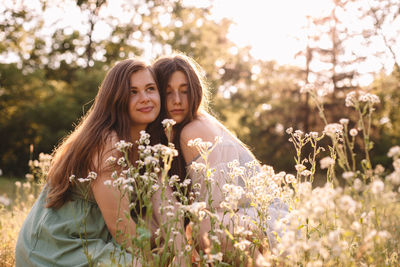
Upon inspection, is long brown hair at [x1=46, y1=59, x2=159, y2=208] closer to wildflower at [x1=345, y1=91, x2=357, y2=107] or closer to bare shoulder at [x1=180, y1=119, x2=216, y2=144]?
bare shoulder at [x1=180, y1=119, x2=216, y2=144]

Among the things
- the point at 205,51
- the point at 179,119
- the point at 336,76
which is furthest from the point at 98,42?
the point at 179,119

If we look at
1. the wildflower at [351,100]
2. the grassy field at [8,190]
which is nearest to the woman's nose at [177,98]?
the wildflower at [351,100]

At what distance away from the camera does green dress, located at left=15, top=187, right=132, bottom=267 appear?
3076 millimetres

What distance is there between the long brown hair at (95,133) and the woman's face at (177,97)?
30cm

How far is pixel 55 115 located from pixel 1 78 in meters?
3.52

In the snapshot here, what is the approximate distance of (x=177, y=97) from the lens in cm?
414

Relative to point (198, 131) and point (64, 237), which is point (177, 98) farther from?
point (64, 237)

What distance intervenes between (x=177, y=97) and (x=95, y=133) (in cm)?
105

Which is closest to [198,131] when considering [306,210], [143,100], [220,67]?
[143,100]

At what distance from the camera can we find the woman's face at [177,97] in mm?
4152

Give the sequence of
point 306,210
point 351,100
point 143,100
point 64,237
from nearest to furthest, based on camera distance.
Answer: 1. point 306,210
2. point 351,100
3. point 64,237
4. point 143,100

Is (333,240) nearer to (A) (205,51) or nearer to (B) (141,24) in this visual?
(A) (205,51)

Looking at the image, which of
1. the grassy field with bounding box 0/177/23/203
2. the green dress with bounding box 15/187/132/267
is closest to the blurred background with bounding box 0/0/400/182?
the grassy field with bounding box 0/177/23/203

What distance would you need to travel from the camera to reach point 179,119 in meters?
4.17
